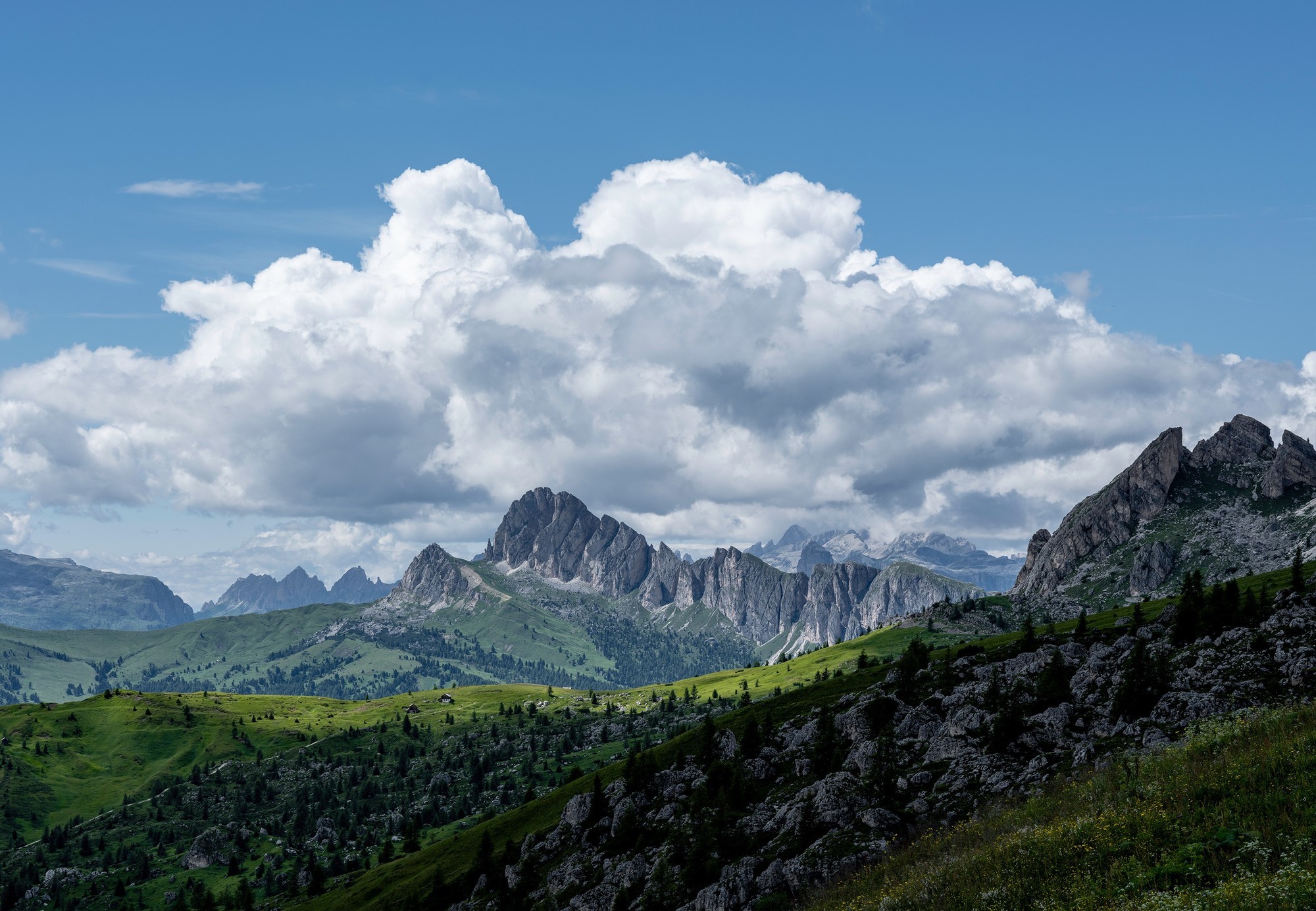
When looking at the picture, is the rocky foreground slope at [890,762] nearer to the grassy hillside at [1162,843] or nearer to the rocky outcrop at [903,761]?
the rocky outcrop at [903,761]

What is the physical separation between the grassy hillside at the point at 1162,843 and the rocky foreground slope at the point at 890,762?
13.7 metres

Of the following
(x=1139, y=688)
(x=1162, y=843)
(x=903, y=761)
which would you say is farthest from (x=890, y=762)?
(x=1162, y=843)

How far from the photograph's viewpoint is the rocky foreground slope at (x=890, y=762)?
7756 cm

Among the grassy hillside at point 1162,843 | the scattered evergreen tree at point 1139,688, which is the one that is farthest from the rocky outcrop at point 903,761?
the grassy hillside at point 1162,843

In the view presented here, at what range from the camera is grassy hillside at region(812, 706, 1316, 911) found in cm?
3678

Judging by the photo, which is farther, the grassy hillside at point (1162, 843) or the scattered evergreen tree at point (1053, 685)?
the scattered evergreen tree at point (1053, 685)

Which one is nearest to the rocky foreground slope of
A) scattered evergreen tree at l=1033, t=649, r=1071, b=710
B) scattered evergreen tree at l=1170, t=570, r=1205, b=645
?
scattered evergreen tree at l=1033, t=649, r=1071, b=710

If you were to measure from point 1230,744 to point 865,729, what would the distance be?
53.0 meters

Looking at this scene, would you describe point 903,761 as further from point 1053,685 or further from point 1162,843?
point 1162,843

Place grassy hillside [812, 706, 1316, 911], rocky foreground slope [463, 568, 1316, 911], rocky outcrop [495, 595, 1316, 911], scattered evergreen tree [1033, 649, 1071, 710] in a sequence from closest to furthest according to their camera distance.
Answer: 1. grassy hillside [812, 706, 1316, 911]
2. rocky outcrop [495, 595, 1316, 911]
3. rocky foreground slope [463, 568, 1316, 911]
4. scattered evergreen tree [1033, 649, 1071, 710]

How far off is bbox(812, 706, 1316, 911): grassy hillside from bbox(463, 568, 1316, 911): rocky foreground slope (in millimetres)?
13720

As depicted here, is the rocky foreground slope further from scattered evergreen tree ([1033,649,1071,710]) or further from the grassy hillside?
the grassy hillside

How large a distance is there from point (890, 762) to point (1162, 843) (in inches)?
2008

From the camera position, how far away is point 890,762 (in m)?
92.8
